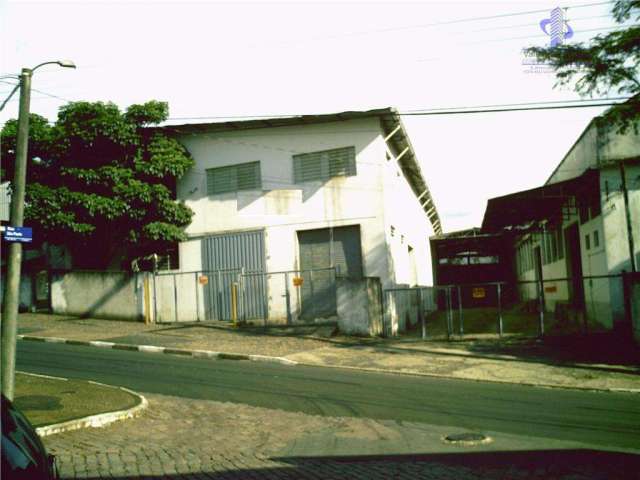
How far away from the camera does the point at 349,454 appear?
7.40m

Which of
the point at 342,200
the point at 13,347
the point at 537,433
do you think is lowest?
the point at 537,433

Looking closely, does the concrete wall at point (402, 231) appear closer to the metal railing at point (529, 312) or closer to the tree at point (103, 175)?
the metal railing at point (529, 312)

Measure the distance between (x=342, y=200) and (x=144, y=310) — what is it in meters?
9.49

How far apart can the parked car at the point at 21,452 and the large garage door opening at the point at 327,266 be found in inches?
727

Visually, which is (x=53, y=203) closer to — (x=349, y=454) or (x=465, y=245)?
(x=349, y=454)

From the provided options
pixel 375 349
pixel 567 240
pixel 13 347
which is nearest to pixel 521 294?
pixel 567 240

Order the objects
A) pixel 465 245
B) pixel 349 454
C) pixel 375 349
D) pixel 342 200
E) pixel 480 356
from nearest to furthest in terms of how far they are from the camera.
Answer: pixel 349 454 → pixel 480 356 → pixel 375 349 → pixel 342 200 → pixel 465 245

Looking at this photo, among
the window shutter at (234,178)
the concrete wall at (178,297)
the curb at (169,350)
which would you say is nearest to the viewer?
the curb at (169,350)

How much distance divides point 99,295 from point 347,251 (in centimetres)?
1097

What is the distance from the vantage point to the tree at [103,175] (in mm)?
23328

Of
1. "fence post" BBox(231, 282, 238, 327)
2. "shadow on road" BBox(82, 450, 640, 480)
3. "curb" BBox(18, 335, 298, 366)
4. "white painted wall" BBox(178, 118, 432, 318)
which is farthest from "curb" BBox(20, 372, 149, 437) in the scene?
"white painted wall" BBox(178, 118, 432, 318)

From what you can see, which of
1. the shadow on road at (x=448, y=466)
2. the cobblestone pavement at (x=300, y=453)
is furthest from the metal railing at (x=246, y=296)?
the shadow on road at (x=448, y=466)

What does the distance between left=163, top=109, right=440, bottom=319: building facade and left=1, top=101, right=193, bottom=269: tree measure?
1.05 metres

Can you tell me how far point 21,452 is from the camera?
2.94m
